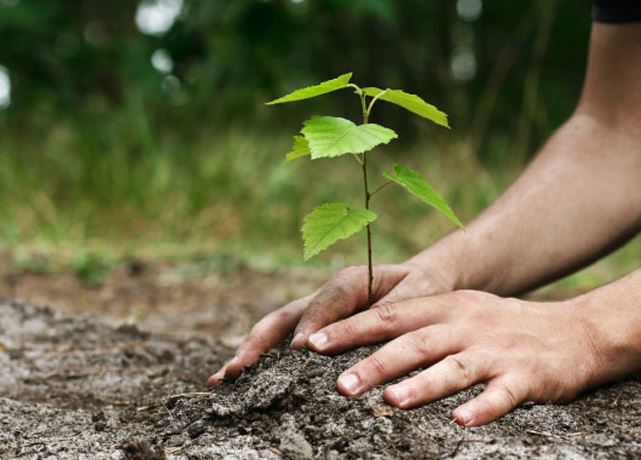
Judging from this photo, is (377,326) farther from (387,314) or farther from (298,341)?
(298,341)

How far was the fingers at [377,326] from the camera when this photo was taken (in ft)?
4.89

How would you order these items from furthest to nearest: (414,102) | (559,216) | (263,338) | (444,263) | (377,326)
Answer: (559,216) < (444,263) < (263,338) < (377,326) < (414,102)

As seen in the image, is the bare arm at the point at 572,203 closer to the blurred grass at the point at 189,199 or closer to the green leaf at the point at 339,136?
the green leaf at the point at 339,136

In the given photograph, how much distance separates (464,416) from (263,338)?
479 millimetres

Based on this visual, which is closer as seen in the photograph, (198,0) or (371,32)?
(198,0)

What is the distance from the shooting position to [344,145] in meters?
1.24

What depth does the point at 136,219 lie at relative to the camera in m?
4.36

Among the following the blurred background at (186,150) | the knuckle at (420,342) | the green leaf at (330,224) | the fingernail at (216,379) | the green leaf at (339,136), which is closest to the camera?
the green leaf at (339,136)

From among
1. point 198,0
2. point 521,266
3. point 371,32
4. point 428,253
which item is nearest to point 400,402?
point 428,253

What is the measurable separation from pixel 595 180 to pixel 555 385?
0.70 meters

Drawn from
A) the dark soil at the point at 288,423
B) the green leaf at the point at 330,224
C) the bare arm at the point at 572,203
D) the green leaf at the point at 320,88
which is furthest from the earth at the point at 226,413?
the green leaf at the point at 320,88

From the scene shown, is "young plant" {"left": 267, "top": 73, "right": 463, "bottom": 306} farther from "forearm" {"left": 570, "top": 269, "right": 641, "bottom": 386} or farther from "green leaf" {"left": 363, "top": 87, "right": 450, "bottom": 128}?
"forearm" {"left": 570, "top": 269, "right": 641, "bottom": 386}

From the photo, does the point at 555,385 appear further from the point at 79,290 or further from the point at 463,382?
the point at 79,290

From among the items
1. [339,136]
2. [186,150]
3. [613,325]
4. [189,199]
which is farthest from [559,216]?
[186,150]
